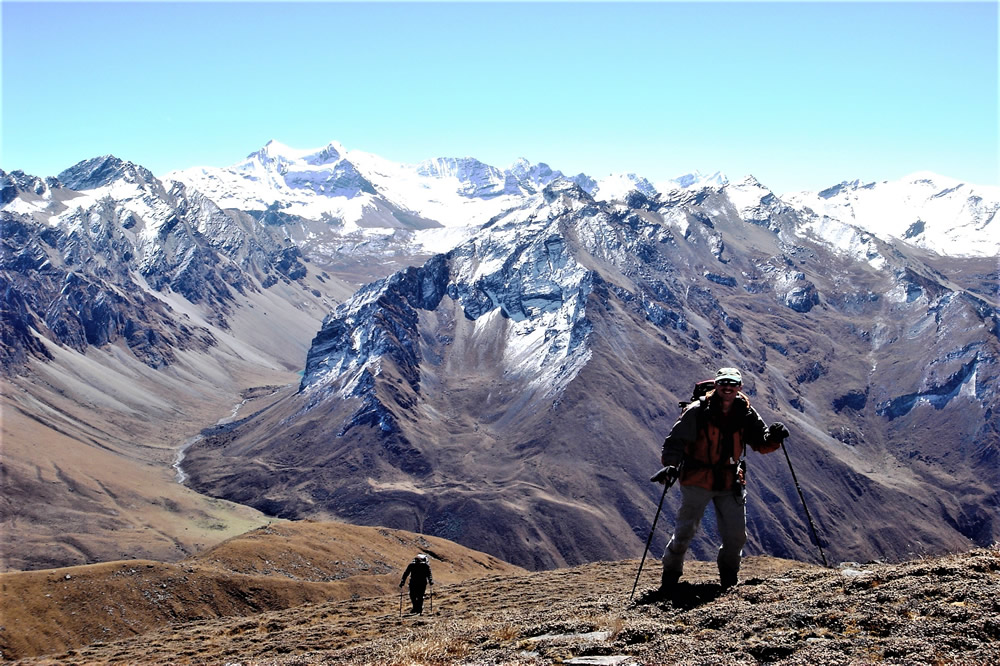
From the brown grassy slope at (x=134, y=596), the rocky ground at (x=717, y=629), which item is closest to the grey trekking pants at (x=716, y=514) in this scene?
the rocky ground at (x=717, y=629)

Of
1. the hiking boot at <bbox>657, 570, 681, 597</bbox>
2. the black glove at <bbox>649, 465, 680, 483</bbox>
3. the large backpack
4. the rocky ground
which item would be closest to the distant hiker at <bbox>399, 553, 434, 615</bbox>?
the rocky ground

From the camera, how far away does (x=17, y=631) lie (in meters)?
52.9

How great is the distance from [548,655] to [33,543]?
181 m

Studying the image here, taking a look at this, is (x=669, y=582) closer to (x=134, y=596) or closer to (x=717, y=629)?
(x=717, y=629)

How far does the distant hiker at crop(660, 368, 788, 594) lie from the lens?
1958cm

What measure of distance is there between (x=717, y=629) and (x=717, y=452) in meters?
4.40

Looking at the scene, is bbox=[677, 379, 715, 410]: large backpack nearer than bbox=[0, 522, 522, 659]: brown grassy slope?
Yes

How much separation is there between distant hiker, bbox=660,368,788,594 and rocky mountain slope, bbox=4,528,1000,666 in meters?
1.79

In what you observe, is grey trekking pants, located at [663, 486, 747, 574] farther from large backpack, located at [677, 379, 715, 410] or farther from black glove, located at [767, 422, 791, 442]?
large backpack, located at [677, 379, 715, 410]

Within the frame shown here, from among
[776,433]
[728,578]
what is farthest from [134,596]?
[776,433]

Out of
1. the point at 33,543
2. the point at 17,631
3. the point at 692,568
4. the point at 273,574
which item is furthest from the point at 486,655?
the point at 33,543

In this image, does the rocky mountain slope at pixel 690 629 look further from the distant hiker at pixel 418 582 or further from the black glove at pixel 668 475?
the black glove at pixel 668 475

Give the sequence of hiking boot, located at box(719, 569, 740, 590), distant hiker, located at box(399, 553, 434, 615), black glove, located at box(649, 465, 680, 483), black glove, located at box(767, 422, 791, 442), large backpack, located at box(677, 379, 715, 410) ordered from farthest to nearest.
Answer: distant hiker, located at box(399, 553, 434, 615) < hiking boot, located at box(719, 569, 740, 590) < large backpack, located at box(677, 379, 715, 410) < black glove, located at box(649, 465, 680, 483) < black glove, located at box(767, 422, 791, 442)

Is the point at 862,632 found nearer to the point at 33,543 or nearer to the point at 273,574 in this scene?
the point at 273,574
